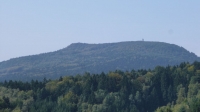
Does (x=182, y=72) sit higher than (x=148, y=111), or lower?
higher

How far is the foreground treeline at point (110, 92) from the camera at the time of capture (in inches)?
2657

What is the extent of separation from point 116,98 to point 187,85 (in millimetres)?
13190

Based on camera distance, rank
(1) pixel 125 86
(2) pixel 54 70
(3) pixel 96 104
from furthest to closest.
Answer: (2) pixel 54 70, (1) pixel 125 86, (3) pixel 96 104

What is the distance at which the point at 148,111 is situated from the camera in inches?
3002

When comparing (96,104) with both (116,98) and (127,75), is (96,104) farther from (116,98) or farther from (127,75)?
(127,75)

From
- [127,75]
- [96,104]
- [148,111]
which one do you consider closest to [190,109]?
[96,104]

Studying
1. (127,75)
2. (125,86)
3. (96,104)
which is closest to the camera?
(96,104)

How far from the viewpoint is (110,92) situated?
8231 centimetres

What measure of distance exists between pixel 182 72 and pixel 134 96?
1110 cm

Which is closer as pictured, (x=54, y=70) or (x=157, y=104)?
(x=157, y=104)

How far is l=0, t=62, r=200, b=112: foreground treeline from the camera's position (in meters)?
67.5

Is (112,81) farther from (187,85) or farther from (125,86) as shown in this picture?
(187,85)

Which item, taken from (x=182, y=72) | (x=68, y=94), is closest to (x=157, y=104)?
(x=182, y=72)

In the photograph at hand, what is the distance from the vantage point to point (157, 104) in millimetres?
78938
